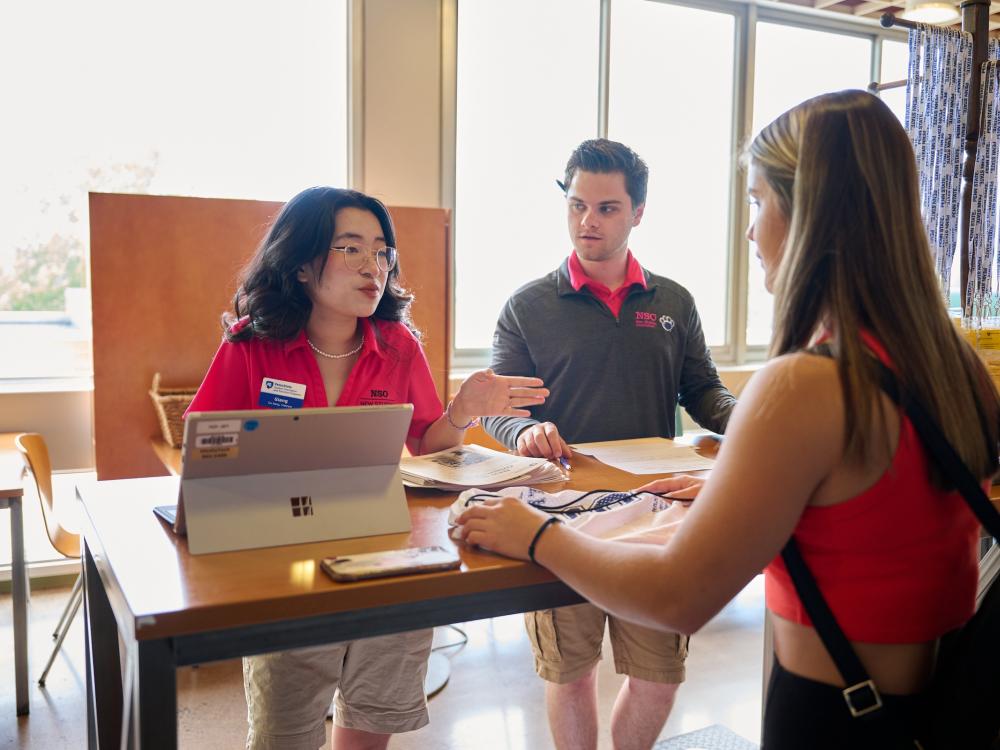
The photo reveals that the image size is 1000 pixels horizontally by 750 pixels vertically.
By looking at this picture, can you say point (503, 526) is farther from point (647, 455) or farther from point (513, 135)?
point (513, 135)

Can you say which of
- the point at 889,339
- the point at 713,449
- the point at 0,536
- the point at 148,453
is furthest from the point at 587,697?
the point at 0,536

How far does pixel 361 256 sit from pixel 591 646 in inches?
40.2

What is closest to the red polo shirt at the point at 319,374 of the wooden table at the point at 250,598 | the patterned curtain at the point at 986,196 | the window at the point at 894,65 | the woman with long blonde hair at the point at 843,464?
the wooden table at the point at 250,598

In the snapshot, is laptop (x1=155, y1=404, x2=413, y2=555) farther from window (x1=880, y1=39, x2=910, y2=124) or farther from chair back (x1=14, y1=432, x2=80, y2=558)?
window (x1=880, y1=39, x2=910, y2=124)

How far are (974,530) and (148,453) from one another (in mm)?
2874

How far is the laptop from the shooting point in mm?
1182

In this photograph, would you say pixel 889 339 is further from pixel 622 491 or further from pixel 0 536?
pixel 0 536

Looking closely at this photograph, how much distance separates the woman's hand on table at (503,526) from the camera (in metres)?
1.18

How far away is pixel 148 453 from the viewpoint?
3238mm

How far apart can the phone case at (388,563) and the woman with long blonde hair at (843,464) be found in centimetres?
21

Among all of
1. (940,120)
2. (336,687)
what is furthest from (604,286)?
(940,120)

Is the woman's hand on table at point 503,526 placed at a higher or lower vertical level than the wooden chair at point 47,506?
higher

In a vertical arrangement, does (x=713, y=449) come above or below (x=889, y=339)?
below

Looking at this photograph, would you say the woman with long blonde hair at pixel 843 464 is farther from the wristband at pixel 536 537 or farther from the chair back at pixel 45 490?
the chair back at pixel 45 490
